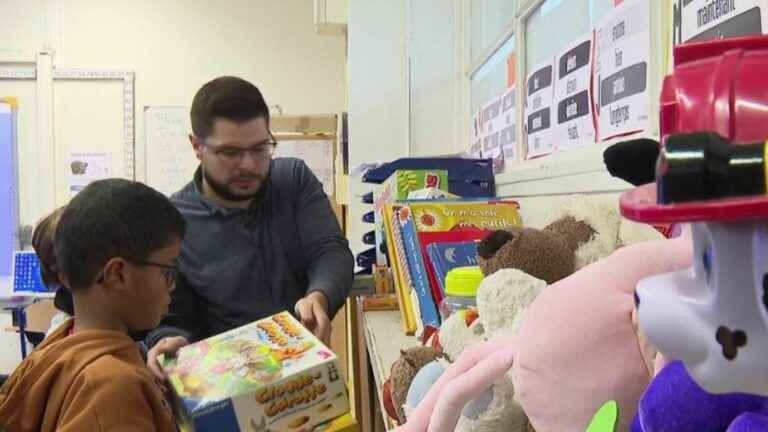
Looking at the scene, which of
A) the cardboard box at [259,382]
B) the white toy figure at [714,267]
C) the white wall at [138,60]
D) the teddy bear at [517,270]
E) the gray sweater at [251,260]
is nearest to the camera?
the white toy figure at [714,267]

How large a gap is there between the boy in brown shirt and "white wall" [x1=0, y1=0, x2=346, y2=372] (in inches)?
121

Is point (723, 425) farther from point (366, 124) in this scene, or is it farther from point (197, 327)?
point (366, 124)

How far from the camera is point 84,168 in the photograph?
3.92 meters

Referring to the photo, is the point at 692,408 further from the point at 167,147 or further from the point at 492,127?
the point at 167,147

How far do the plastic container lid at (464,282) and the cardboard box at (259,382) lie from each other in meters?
0.19

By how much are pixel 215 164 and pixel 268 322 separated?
20.3 inches

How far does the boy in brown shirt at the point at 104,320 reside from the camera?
0.83 meters

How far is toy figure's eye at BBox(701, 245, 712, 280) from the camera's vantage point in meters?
0.23

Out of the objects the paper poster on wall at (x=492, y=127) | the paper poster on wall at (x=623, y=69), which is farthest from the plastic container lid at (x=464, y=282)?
the paper poster on wall at (x=492, y=127)

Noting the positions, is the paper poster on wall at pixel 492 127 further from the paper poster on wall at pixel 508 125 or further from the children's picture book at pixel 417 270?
the children's picture book at pixel 417 270

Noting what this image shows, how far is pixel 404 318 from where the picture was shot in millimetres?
1324

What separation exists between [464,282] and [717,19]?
43 cm

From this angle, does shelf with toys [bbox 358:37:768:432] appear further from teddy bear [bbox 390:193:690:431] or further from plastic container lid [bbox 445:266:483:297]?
plastic container lid [bbox 445:266:483:297]

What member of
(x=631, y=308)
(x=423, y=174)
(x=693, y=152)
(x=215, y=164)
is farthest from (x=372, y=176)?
(x=693, y=152)
